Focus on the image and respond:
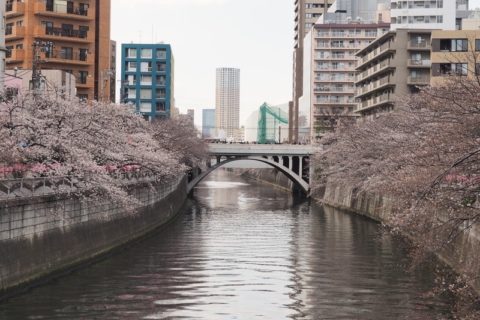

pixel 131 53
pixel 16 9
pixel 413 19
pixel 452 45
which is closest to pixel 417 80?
pixel 452 45

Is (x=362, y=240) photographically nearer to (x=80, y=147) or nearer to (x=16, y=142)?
(x=80, y=147)

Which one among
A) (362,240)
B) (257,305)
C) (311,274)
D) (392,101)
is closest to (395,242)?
(362,240)

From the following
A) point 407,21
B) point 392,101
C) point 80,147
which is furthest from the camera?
point 407,21

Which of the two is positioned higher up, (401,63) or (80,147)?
(401,63)

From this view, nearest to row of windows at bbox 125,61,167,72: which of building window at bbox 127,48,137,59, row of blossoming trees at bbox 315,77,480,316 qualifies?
building window at bbox 127,48,137,59

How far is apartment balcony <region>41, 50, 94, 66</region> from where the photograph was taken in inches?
2665

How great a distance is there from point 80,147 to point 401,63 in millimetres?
52161

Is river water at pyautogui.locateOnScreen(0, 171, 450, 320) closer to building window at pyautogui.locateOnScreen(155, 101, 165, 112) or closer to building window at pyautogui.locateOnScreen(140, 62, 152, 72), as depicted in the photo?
building window at pyautogui.locateOnScreen(155, 101, 165, 112)

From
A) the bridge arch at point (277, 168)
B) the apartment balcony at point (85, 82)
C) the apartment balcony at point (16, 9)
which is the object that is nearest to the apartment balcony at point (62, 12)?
the apartment balcony at point (16, 9)

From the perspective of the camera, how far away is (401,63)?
2980 inches

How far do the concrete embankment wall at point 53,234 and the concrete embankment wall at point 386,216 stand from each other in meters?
15.5

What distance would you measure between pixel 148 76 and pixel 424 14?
4763 cm

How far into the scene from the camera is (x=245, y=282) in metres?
27.4

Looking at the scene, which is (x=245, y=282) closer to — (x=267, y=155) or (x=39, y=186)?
(x=39, y=186)
